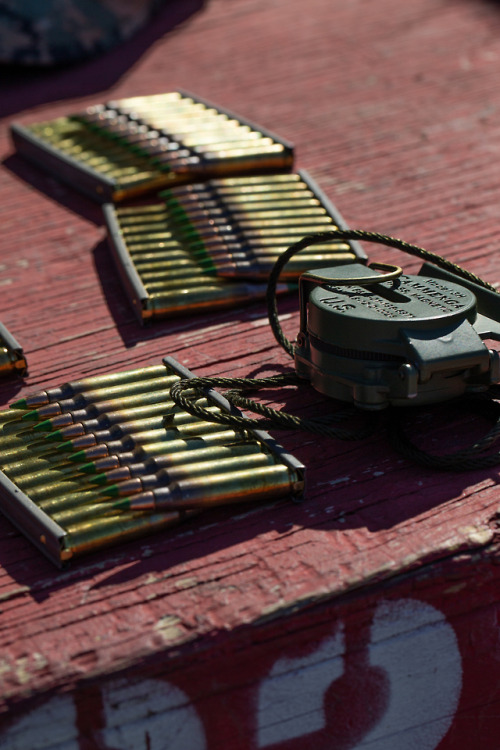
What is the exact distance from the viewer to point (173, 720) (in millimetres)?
3111

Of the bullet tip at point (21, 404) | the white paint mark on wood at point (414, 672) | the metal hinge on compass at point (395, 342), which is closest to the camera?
the white paint mark on wood at point (414, 672)

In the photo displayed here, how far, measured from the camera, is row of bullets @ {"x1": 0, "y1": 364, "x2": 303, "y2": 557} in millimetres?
3428

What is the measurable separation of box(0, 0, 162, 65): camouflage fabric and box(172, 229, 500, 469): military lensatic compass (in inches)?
235

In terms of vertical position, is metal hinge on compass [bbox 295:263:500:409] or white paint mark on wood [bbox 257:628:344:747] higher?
metal hinge on compass [bbox 295:263:500:409]

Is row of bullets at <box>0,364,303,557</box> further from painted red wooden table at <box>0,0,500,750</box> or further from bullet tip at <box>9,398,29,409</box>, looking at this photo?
painted red wooden table at <box>0,0,500,750</box>

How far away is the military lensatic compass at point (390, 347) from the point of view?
3598mm

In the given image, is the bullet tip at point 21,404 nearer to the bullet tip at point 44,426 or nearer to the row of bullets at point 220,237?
the bullet tip at point 44,426

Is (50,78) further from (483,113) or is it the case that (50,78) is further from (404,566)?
(404,566)

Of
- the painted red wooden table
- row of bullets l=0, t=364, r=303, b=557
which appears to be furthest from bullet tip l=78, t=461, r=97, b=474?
the painted red wooden table

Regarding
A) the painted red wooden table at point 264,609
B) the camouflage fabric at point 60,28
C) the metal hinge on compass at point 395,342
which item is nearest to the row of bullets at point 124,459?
the painted red wooden table at point 264,609

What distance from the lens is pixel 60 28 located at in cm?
916

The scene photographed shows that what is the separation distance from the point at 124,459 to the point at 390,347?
3.61 ft

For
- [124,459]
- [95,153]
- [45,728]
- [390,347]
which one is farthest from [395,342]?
[95,153]

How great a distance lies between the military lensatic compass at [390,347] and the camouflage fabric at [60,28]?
5972 mm
